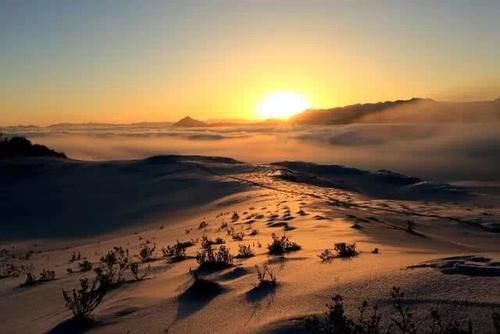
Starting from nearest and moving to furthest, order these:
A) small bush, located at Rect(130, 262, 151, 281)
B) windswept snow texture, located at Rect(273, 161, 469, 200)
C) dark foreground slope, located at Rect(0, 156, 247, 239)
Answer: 1. small bush, located at Rect(130, 262, 151, 281)
2. dark foreground slope, located at Rect(0, 156, 247, 239)
3. windswept snow texture, located at Rect(273, 161, 469, 200)

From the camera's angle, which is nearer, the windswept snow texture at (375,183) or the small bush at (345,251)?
the small bush at (345,251)

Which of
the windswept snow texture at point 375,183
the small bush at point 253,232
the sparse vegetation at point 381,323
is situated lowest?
the windswept snow texture at point 375,183

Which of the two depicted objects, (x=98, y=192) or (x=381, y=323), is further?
(x=98, y=192)

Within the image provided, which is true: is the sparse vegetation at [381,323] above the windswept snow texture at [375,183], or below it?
above

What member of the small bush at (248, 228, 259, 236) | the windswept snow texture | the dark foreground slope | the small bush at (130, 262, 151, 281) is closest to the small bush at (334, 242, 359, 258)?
the small bush at (130, 262, 151, 281)

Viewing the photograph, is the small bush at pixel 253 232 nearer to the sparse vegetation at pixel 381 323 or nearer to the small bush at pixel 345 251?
the small bush at pixel 345 251

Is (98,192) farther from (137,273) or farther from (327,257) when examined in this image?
(327,257)

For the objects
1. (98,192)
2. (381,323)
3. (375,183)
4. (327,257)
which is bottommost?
(375,183)

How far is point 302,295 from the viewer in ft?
12.8

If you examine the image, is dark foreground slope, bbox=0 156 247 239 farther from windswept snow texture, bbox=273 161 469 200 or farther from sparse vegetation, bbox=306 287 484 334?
sparse vegetation, bbox=306 287 484 334

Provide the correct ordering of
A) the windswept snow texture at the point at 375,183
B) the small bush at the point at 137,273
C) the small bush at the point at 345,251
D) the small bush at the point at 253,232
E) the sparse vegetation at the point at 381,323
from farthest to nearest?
the windswept snow texture at the point at 375,183
the small bush at the point at 253,232
the small bush at the point at 137,273
the small bush at the point at 345,251
the sparse vegetation at the point at 381,323

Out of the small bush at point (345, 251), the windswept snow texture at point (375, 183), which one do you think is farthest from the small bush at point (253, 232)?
the windswept snow texture at point (375, 183)

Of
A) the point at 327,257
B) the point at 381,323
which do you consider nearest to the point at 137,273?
the point at 327,257

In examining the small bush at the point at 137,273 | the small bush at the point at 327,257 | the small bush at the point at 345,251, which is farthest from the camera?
the small bush at the point at 137,273
